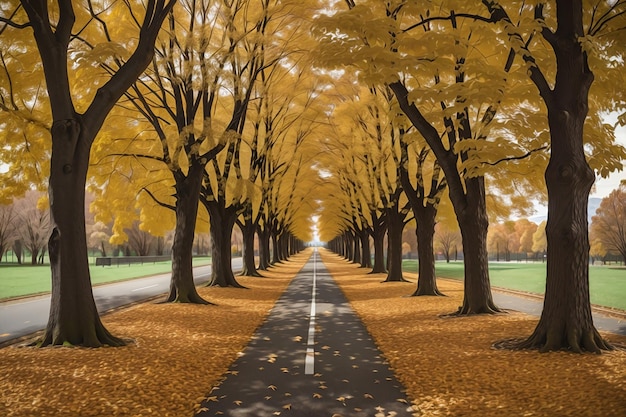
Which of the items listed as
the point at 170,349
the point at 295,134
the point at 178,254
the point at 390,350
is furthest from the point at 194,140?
the point at 295,134

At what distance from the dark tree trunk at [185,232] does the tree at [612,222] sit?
60.6 meters

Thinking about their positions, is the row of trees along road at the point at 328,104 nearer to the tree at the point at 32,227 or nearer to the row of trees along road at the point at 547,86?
the row of trees along road at the point at 547,86

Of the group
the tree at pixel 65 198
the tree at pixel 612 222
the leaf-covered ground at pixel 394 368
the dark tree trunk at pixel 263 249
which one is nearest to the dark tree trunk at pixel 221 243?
the leaf-covered ground at pixel 394 368

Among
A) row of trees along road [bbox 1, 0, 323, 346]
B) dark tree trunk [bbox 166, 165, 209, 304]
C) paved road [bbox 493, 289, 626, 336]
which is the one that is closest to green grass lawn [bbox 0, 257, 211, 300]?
row of trees along road [bbox 1, 0, 323, 346]

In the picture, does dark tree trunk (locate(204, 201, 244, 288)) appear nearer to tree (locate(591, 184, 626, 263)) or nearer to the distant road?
the distant road

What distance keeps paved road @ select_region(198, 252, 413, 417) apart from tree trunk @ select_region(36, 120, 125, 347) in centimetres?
316

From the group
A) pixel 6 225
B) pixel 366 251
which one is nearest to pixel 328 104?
pixel 366 251

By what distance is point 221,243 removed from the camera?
22672mm

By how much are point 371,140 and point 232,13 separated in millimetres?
10662

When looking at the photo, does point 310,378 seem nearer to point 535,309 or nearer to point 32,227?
point 535,309

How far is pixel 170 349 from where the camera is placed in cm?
859

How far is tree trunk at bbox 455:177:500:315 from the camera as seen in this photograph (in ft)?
41.6

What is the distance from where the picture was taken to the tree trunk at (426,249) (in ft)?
61.5

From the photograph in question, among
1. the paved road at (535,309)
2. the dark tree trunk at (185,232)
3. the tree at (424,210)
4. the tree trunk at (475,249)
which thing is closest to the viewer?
the paved road at (535,309)
